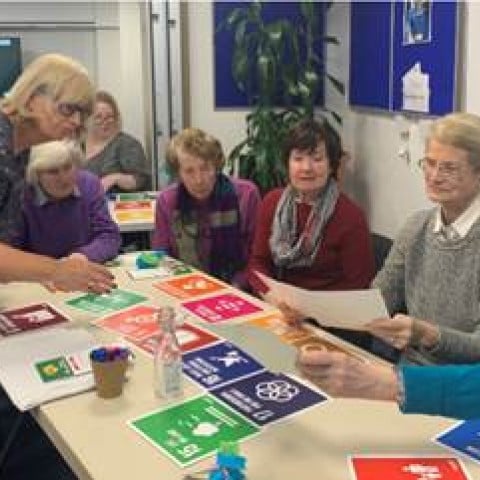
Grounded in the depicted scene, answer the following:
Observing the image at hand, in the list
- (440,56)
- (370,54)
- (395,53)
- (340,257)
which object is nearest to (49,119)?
(340,257)

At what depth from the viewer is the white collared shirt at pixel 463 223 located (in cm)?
205

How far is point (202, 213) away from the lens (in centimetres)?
301

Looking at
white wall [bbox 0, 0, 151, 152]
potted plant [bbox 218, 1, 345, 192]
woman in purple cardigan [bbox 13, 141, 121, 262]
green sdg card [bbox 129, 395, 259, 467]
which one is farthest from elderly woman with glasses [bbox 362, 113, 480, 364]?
white wall [bbox 0, 0, 151, 152]

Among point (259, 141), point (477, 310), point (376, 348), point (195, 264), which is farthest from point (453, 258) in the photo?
point (259, 141)

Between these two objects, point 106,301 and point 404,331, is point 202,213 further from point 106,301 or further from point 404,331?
point 404,331

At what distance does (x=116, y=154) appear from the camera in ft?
15.1

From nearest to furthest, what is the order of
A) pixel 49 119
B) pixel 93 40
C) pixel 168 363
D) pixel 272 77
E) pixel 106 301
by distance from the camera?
pixel 168 363 < pixel 49 119 < pixel 106 301 < pixel 272 77 < pixel 93 40

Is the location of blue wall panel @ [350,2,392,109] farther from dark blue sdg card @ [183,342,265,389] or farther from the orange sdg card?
dark blue sdg card @ [183,342,265,389]

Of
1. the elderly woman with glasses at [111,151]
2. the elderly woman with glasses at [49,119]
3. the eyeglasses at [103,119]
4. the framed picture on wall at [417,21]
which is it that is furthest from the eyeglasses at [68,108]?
the eyeglasses at [103,119]

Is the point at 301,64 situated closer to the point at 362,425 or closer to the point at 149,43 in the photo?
the point at 149,43

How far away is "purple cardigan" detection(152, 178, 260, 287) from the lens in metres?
3.02

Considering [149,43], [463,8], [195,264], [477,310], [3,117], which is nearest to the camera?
[477,310]

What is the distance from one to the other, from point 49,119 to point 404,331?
1.17 m

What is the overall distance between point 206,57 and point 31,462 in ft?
9.50
